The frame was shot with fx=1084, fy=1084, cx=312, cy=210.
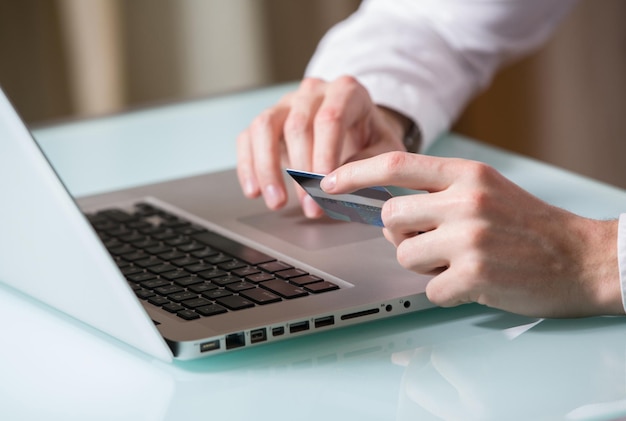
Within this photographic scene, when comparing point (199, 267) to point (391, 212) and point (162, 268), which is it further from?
point (391, 212)

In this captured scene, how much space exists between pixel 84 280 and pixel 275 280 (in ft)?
0.52

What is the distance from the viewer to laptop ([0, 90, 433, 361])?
0.69 metres

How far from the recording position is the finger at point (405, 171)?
29.8 inches

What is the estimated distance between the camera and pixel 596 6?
2605 millimetres

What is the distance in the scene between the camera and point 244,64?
2818 mm

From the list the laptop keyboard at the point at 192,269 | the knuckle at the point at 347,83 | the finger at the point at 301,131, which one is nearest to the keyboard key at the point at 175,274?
the laptop keyboard at the point at 192,269

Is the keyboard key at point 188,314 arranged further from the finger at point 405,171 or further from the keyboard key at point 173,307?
the finger at point 405,171

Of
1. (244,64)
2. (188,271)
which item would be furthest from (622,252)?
(244,64)

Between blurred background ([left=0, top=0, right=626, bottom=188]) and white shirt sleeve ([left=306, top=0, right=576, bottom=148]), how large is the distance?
4.02 ft

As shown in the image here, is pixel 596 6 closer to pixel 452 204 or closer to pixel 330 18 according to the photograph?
pixel 330 18

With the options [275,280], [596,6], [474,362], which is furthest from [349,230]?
[596,6]

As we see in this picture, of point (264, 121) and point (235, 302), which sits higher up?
point (264, 121)

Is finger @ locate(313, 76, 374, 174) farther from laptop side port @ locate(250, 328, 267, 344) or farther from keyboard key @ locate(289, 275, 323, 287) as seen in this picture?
laptop side port @ locate(250, 328, 267, 344)

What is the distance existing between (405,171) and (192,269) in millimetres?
205
